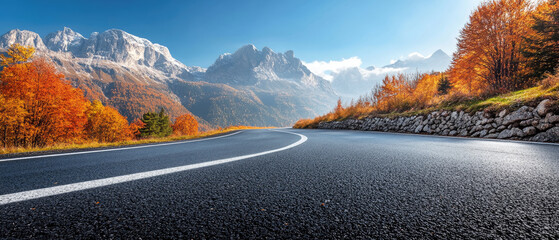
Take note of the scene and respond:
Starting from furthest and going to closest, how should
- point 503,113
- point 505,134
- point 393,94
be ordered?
point 393,94
point 503,113
point 505,134

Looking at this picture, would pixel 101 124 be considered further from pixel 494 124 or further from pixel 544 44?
pixel 544 44

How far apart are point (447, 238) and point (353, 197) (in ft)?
1.76

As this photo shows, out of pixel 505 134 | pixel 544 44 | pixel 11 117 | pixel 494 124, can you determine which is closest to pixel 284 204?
pixel 505 134

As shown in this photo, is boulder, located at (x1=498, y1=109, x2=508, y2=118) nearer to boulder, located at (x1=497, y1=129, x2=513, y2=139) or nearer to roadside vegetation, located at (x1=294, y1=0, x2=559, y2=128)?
roadside vegetation, located at (x1=294, y1=0, x2=559, y2=128)

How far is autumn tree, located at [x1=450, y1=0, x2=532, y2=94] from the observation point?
1036 cm

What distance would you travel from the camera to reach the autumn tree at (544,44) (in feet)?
30.0

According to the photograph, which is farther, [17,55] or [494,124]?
[17,55]

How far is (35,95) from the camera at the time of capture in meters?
13.6

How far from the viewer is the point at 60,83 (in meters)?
14.7

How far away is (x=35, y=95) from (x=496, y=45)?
1094 inches

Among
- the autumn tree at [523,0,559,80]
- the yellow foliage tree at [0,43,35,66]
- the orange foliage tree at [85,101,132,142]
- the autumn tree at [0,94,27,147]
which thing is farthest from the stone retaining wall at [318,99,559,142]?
the orange foliage tree at [85,101,132,142]

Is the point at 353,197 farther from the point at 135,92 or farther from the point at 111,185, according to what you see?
the point at 135,92

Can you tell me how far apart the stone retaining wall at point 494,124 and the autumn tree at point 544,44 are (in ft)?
16.8

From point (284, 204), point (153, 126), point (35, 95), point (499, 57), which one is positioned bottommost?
point (153, 126)
